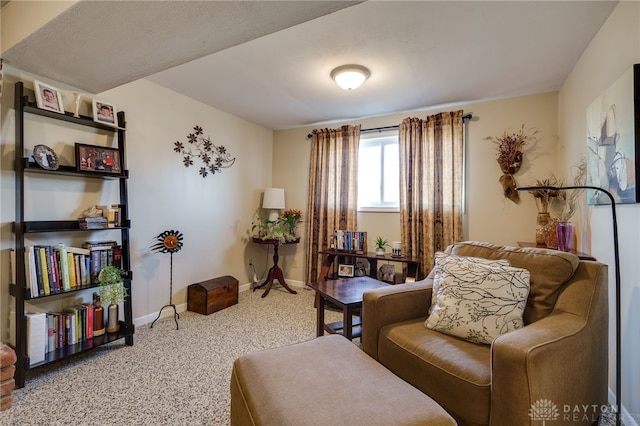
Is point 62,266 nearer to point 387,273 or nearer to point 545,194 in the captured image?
point 387,273

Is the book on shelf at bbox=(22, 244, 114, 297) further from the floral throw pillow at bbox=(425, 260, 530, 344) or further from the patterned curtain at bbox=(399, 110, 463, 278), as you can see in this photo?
the patterned curtain at bbox=(399, 110, 463, 278)

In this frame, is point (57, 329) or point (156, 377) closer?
point (156, 377)

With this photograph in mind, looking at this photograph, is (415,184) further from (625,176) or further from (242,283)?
(242,283)

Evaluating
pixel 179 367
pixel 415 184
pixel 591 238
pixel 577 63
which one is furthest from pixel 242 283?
pixel 577 63

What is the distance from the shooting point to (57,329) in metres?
1.98

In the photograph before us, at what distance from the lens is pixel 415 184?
3336 mm

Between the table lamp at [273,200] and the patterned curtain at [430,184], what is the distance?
1651 mm

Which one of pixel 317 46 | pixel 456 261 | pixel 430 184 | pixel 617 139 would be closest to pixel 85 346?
pixel 456 261

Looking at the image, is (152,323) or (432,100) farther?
(432,100)

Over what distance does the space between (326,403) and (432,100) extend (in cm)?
309

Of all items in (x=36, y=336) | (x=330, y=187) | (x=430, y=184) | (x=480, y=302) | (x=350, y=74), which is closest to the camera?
(x=480, y=302)

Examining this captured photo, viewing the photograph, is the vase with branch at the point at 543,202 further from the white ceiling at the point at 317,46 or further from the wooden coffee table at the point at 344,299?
the wooden coffee table at the point at 344,299

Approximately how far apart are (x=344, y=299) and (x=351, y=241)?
58.6 inches

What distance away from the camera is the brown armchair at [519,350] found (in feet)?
3.53
